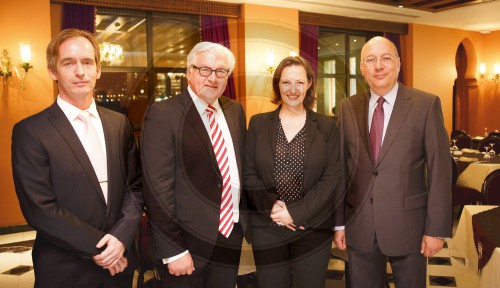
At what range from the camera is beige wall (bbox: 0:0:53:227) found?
5.64m

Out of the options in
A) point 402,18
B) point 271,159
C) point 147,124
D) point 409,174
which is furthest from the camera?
point 402,18

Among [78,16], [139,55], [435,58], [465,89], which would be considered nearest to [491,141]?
[435,58]

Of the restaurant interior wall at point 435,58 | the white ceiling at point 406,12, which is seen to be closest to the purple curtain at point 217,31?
the white ceiling at point 406,12

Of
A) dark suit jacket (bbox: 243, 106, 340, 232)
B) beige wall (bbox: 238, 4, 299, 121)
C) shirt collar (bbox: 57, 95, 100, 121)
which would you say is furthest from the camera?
beige wall (bbox: 238, 4, 299, 121)

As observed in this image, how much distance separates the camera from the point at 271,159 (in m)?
2.24

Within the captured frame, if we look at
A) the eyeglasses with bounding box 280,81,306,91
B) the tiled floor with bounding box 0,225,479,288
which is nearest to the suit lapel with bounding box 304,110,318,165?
the eyeglasses with bounding box 280,81,306,91

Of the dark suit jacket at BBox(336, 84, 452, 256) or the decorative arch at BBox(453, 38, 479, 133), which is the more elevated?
the decorative arch at BBox(453, 38, 479, 133)

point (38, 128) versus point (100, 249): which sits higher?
point (38, 128)

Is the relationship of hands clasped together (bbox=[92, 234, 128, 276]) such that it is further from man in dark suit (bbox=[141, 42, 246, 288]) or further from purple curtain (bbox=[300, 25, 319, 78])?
purple curtain (bbox=[300, 25, 319, 78])

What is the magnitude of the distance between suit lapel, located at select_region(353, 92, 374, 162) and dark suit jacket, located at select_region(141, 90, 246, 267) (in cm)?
78

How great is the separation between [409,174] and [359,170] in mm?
247

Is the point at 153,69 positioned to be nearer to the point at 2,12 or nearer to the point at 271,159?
the point at 2,12

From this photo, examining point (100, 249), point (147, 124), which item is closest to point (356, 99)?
point (147, 124)

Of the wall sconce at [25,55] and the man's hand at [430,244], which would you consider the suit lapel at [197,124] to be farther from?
the wall sconce at [25,55]
